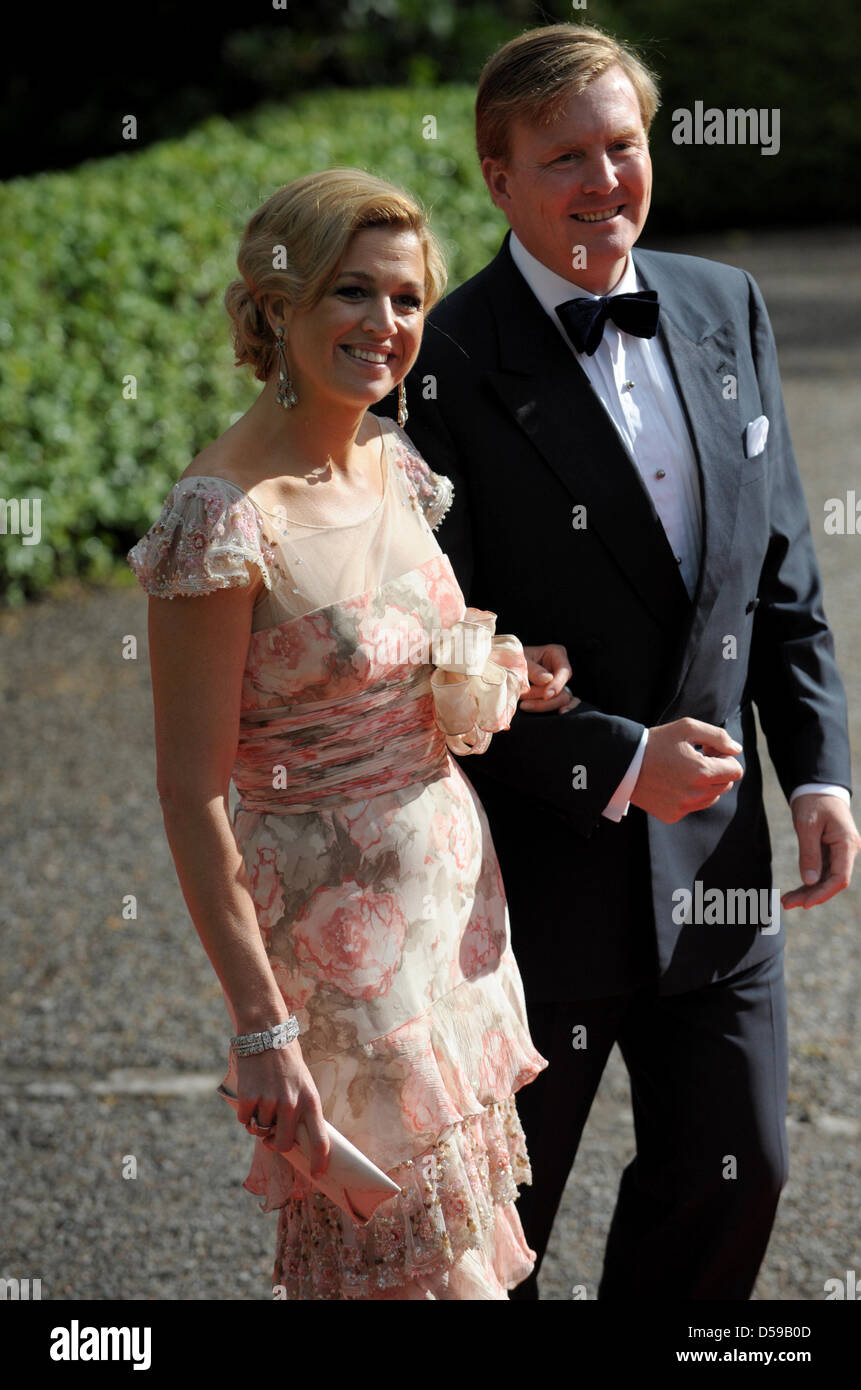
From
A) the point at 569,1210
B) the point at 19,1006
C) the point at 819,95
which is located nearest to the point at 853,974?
the point at 569,1210

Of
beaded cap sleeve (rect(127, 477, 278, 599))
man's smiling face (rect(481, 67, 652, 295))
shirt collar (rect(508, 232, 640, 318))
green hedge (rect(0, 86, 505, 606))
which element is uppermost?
green hedge (rect(0, 86, 505, 606))

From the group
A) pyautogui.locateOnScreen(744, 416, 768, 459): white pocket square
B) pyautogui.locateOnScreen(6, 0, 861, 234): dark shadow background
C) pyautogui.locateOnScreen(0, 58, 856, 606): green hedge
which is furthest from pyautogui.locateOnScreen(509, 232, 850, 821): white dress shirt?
Result: pyautogui.locateOnScreen(6, 0, 861, 234): dark shadow background

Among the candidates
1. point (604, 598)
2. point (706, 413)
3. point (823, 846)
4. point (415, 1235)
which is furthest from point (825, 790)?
point (415, 1235)

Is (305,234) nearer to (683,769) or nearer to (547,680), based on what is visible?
(547,680)

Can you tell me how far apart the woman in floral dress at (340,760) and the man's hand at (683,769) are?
0.27m

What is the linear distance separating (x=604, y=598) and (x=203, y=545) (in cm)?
75

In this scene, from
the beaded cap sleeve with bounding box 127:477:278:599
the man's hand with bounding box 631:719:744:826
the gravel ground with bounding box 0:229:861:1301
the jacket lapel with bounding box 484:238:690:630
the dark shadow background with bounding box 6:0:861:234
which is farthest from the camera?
the dark shadow background with bounding box 6:0:861:234

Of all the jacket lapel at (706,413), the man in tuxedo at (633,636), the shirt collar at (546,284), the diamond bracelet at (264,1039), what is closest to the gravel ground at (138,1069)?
the man in tuxedo at (633,636)

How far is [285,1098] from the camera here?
2.02m

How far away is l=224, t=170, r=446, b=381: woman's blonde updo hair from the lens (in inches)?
78.5

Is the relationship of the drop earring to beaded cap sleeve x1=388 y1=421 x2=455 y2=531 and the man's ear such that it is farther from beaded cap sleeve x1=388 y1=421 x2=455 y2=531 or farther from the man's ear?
the man's ear

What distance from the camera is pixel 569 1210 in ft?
11.6

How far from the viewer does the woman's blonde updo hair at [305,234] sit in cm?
199

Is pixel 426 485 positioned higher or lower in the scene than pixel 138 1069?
higher
